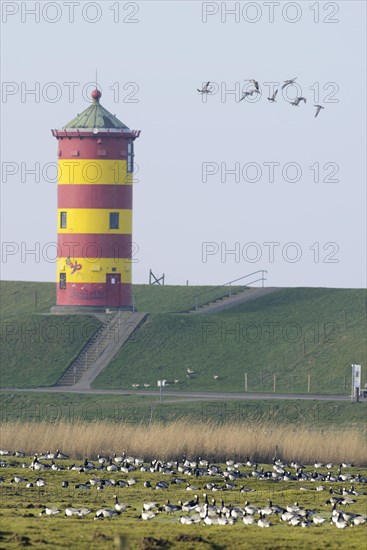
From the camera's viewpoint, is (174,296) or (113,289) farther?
(174,296)

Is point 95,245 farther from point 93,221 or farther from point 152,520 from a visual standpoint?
point 152,520

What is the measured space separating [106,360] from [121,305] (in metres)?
8.77

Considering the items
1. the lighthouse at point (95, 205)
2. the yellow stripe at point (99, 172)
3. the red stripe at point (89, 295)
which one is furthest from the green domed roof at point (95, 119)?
the red stripe at point (89, 295)

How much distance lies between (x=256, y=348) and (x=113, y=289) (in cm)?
1126

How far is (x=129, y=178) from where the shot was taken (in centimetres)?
10719

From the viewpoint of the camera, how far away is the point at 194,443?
69562 millimetres

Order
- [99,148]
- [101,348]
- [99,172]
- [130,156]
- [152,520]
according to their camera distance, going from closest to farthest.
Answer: [152,520] → [101,348] → [99,148] → [99,172] → [130,156]

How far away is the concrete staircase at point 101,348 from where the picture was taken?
9938cm

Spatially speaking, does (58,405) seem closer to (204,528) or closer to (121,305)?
(121,305)

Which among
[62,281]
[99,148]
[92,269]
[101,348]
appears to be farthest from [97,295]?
[99,148]

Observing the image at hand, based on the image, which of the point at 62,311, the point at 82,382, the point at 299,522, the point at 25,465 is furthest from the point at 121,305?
the point at 299,522

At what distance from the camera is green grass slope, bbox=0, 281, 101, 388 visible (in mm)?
100250

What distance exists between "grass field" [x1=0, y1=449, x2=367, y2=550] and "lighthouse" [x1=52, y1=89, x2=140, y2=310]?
144ft

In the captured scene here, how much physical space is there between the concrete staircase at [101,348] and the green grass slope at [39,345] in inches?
18.0
